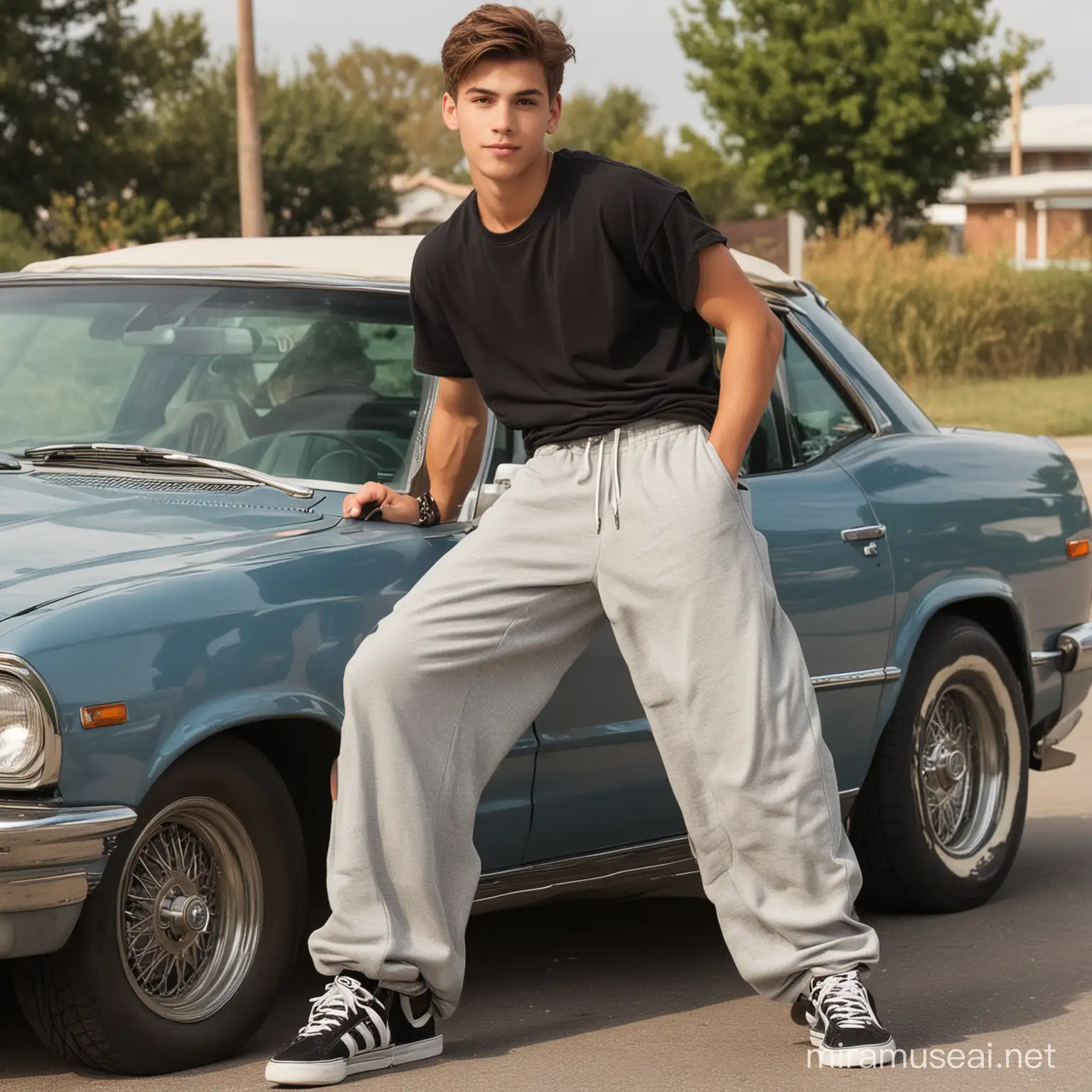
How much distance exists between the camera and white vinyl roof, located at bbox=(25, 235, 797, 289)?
5.13m

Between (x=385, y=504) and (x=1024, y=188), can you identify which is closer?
(x=385, y=504)

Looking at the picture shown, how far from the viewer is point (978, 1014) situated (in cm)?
468

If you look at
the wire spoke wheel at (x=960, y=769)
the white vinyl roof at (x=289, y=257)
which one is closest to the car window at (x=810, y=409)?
the white vinyl roof at (x=289, y=257)

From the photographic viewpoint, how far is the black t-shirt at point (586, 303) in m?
4.09

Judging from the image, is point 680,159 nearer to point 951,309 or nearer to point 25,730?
point 951,309

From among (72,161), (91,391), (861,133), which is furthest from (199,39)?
(91,391)

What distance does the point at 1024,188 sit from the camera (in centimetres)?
7781

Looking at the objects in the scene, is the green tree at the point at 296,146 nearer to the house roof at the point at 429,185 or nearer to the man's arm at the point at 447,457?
the house roof at the point at 429,185

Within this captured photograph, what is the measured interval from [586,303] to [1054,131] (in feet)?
329

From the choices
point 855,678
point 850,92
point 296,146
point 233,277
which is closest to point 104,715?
point 233,277

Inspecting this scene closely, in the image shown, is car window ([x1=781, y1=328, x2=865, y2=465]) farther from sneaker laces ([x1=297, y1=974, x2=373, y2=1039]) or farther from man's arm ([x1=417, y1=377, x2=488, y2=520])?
sneaker laces ([x1=297, y1=974, x2=373, y2=1039])

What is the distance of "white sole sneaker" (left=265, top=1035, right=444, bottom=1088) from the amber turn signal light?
2.33 feet

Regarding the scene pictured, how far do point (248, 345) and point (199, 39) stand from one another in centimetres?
4319

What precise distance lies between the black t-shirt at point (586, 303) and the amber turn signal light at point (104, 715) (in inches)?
37.4
